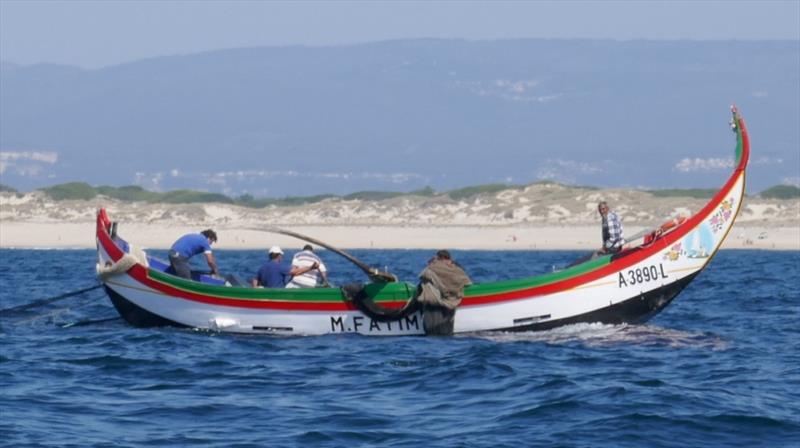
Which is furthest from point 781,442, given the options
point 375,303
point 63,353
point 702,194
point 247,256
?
point 702,194

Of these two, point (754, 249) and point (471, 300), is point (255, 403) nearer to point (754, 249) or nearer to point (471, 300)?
point (471, 300)

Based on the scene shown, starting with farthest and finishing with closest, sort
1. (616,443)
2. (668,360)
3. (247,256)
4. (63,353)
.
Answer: (247,256) < (63,353) < (668,360) < (616,443)

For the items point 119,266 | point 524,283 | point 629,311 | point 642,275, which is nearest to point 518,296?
point 524,283

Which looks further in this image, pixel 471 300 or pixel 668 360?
pixel 471 300

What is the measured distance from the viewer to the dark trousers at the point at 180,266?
81.4 ft

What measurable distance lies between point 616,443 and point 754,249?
A: 49988 mm

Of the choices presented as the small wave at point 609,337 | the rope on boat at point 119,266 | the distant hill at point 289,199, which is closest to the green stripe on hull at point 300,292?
the rope on boat at point 119,266

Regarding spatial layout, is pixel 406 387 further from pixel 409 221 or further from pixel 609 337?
pixel 409 221

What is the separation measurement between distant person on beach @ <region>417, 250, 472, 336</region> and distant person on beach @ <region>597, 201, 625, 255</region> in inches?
96.7

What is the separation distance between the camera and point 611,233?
23484mm

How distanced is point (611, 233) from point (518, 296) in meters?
2.05

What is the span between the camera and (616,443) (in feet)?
48.7

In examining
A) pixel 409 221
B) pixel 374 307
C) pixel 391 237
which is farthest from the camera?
pixel 409 221

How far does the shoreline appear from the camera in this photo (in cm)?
6562
